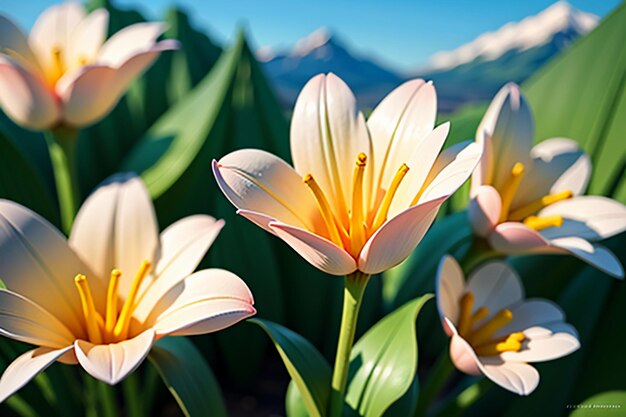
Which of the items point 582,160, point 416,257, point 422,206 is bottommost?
point 416,257

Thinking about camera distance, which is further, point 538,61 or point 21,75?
point 538,61

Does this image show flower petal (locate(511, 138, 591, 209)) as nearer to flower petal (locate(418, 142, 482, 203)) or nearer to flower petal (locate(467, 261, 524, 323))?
flower petal (locate(467, 261, 524, 323))

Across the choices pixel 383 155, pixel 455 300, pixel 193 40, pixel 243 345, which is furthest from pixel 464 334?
pixel 193 40

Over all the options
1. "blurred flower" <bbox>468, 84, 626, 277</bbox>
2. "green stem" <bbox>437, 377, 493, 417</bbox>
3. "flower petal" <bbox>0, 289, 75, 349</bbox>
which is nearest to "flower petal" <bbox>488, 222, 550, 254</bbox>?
"blurred flower" <bbox>468, 84, 626, 277</bbox>

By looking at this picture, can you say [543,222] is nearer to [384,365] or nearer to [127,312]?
[384,365]

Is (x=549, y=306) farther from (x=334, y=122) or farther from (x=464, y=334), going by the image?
(x=334, y=122)

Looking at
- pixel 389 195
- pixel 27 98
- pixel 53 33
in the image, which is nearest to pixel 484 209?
pixel 389 195
